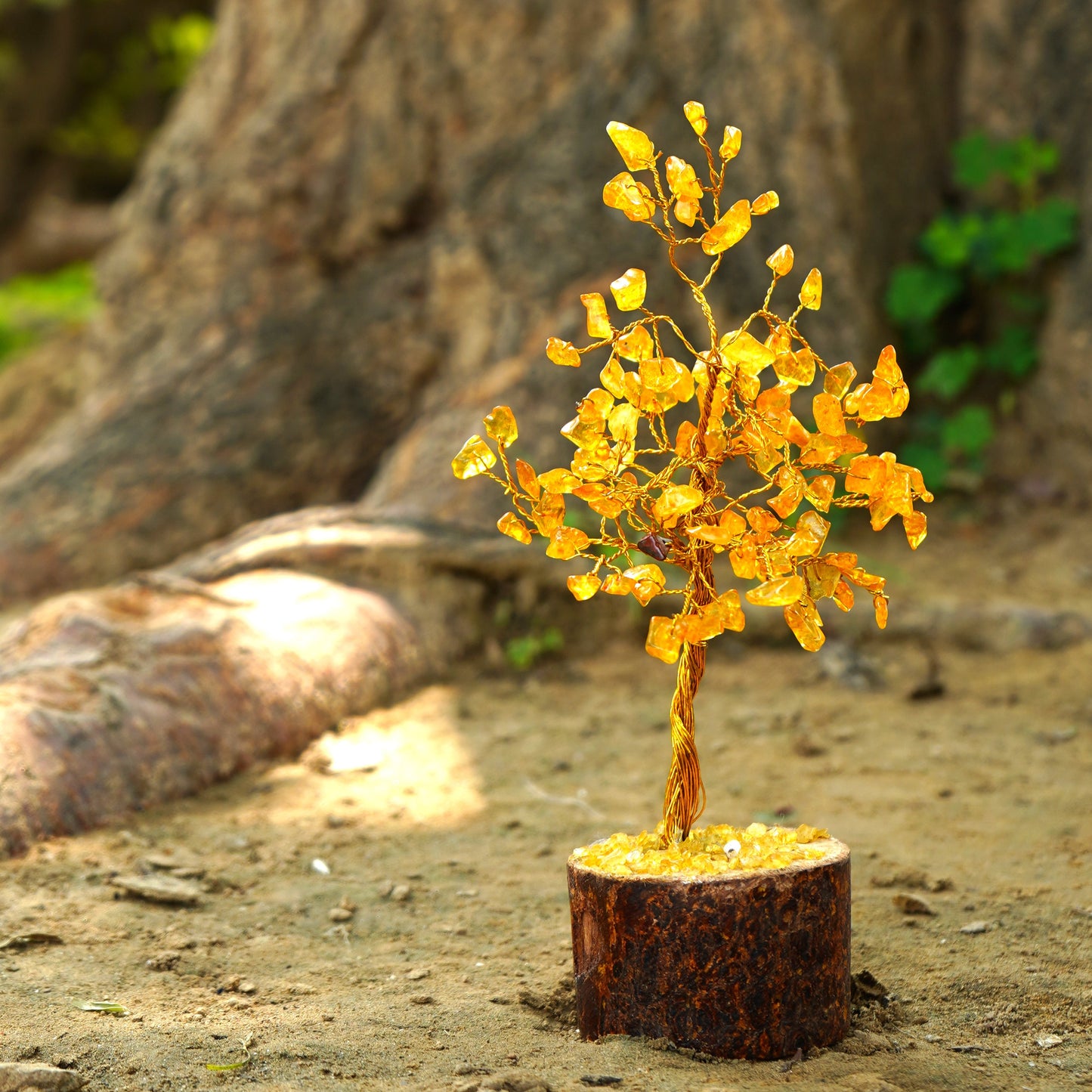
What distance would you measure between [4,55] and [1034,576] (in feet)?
37.8

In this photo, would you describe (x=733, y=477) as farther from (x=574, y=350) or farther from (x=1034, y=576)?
(x=574, y=350)

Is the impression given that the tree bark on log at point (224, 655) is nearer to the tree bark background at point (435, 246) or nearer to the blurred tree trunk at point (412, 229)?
the tree bark background at point (435, 246)

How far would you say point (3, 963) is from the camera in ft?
6.88

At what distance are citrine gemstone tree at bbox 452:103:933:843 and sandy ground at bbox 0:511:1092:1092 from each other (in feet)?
1.65

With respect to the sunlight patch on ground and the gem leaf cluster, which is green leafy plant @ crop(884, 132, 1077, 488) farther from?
the gem leaf cluster

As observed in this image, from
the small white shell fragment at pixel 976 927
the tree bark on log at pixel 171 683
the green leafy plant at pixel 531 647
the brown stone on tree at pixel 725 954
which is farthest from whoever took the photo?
the green leafy plant at pixel 531 647

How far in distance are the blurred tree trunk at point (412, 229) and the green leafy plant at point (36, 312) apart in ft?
9.20

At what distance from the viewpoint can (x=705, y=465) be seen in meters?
1.82

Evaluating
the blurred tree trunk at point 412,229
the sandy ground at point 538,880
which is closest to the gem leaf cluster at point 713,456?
the sandy ground at point 538,880

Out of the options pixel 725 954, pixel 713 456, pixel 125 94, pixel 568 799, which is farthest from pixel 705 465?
pixel 125 94

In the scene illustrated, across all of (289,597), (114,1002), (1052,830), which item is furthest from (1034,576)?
(114,1002)

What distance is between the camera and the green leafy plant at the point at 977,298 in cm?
481

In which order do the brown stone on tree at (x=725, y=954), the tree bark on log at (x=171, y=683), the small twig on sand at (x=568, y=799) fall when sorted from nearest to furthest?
the brown stone on tree at (x=725, y=954)
the tree bark on log at (x=171, y=683)
the small twig on sand at (x=568, y=799)

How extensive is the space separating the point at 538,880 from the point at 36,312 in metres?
8.03
